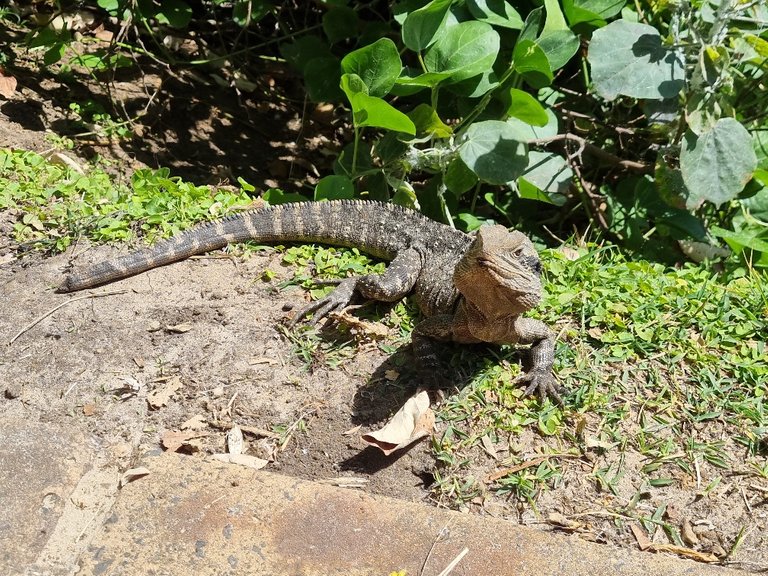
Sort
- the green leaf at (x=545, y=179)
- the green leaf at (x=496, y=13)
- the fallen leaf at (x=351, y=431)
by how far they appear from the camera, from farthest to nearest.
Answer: the green leaf at (x=545, y=179) < the green leaf at (x=496, y=13) < the fallen leaf at (x=351, y=431)

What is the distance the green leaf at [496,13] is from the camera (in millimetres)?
5133

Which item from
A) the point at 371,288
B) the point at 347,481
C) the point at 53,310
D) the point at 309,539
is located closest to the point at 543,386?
the point at 347,481

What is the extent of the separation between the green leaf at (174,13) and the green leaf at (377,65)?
2.05 m

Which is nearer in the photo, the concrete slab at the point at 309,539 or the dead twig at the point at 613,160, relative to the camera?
the concrete slab at the point at 309,539

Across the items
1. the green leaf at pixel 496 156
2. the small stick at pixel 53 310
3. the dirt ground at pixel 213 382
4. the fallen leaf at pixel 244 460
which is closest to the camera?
the dirt ground at pixel 213 382

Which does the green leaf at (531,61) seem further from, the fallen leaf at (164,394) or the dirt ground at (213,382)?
the fallen leaf at (164,394)

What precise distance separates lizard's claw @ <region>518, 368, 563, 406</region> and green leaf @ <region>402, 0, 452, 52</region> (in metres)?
2.42

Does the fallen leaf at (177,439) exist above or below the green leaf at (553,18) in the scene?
below

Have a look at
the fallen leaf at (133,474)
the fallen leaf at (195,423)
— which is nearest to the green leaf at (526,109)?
the fallen leaf at (195,423)

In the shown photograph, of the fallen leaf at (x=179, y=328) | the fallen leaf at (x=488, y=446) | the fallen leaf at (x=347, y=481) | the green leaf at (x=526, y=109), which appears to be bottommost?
the fallen leaf at (x=347, y=481)

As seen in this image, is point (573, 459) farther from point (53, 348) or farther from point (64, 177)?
point (64, 177)

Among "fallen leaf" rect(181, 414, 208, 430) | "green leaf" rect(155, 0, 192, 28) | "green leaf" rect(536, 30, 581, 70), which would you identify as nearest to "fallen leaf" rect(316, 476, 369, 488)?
"fallen leaf" rect(181, 414, 208, 430)

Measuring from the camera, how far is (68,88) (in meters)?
6.66

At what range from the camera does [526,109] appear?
16.6ft
